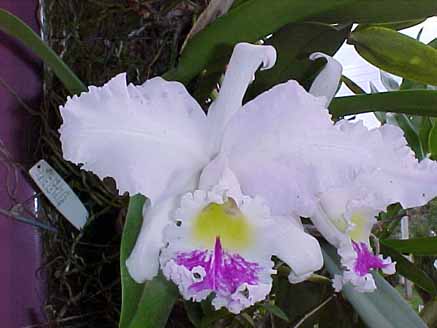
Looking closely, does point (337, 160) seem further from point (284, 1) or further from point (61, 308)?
point (61, 308)

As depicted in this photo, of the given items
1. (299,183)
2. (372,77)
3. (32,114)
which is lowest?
(372,77)

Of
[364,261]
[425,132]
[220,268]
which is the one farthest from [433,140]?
[220,268]

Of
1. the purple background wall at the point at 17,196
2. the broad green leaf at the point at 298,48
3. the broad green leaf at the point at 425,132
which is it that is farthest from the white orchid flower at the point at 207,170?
the broad green leaf at the point at 425,132

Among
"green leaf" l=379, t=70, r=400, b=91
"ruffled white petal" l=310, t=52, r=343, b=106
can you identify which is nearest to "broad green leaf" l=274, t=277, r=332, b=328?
"ruffled white petal" l=310, t=52, r=343, b=106

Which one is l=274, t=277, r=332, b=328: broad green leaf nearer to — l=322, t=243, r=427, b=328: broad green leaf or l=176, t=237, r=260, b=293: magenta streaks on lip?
l=322, t=243, r=427, b=328: broad green leaf

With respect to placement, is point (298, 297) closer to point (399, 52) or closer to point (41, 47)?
point (399, 52)

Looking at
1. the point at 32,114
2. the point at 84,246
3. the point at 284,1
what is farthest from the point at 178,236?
the point at 32,114
